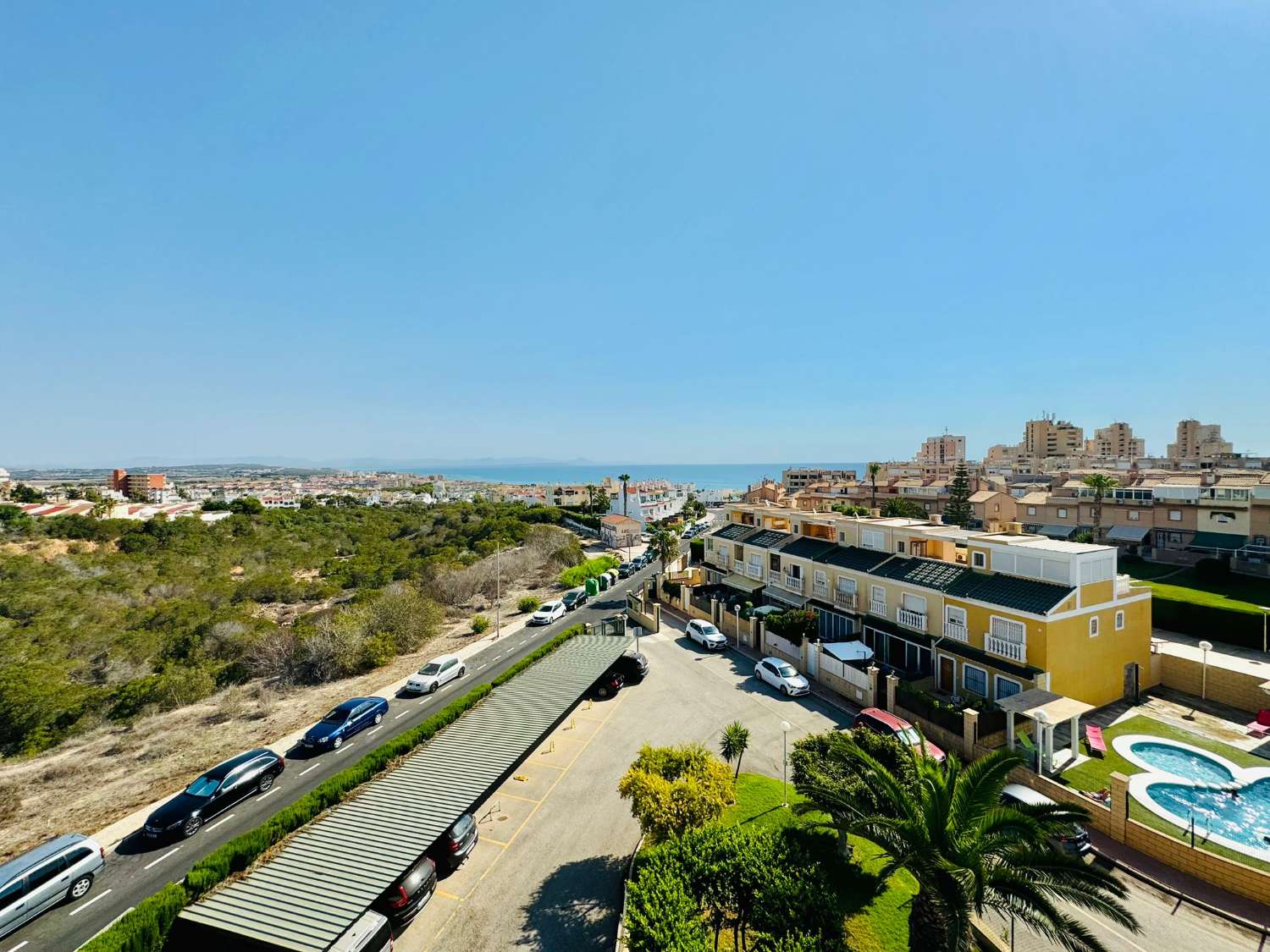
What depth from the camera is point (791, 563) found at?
36062 millimetres

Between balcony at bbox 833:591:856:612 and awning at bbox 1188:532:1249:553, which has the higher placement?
awning at bbox 1188:532:1249:553

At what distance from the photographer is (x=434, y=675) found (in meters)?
28.3

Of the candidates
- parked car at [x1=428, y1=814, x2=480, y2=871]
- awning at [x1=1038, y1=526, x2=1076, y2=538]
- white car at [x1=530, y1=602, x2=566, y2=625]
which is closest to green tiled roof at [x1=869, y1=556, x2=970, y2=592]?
parked car at [x1=428, y1=814, x2=480, y2=871]

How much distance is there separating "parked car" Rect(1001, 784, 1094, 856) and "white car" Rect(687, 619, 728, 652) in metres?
17.9

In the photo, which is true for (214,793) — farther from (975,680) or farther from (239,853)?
(975,680)

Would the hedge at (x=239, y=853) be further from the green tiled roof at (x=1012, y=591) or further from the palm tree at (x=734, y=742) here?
the green tiled roof at (x=1012, y=591)

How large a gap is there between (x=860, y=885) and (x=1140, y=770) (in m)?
13.0

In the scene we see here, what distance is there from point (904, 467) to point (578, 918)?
134334 millimetres

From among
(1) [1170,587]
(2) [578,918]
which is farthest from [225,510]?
(1) [1170,587]

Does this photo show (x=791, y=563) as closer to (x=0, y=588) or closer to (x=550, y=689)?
(x=550, y=689)

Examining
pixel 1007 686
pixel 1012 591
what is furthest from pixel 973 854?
pixel 1012 591

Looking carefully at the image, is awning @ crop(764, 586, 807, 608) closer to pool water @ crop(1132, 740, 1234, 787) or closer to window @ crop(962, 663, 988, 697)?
window @ crop(962, 663, 988, 697)

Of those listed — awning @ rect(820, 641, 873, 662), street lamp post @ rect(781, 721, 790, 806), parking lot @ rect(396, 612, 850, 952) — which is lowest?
parking lot @ rect(396, 612, 850, 952)

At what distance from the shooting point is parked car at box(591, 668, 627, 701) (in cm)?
2706
